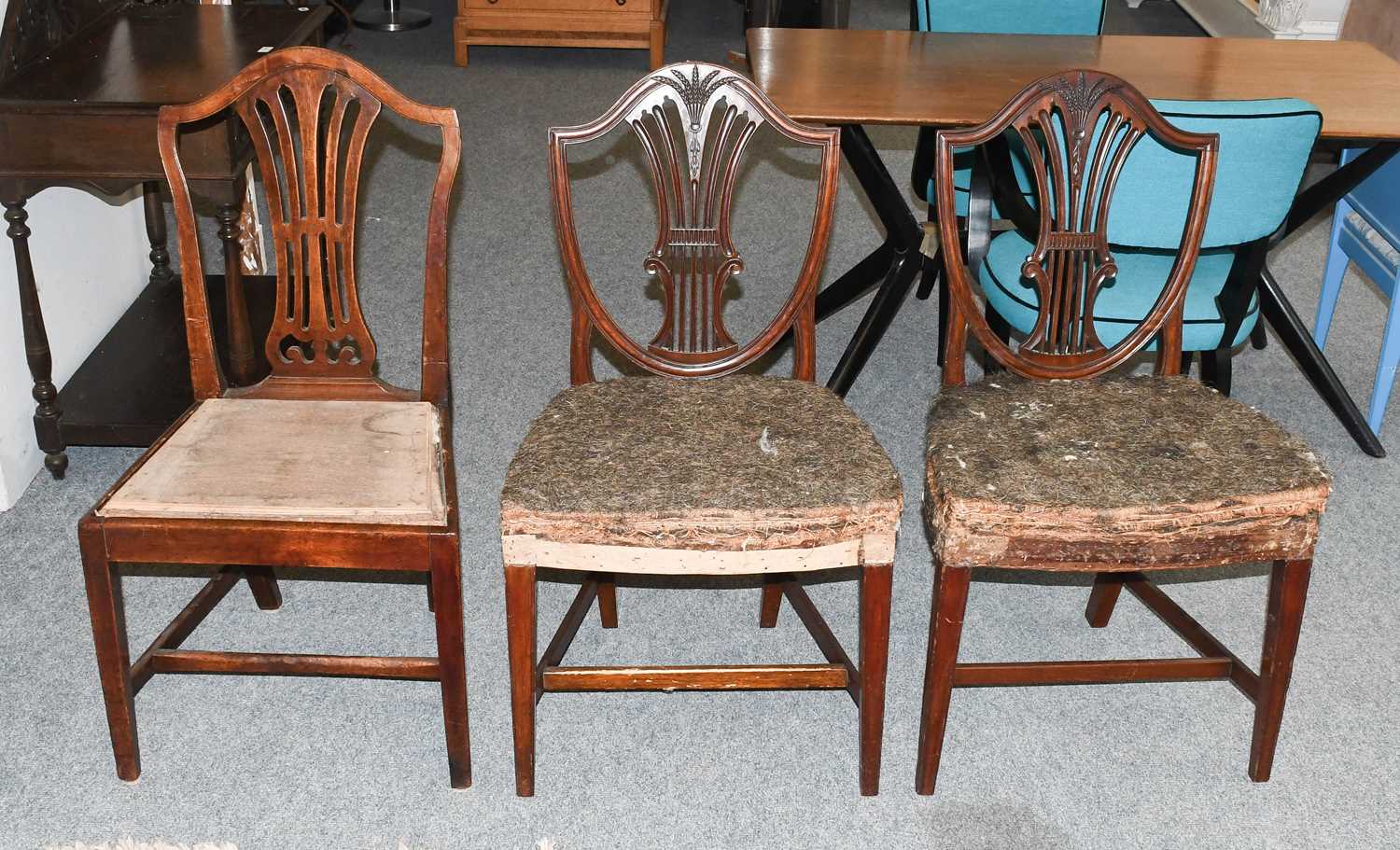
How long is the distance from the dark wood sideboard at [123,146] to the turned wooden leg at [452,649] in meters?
0.90

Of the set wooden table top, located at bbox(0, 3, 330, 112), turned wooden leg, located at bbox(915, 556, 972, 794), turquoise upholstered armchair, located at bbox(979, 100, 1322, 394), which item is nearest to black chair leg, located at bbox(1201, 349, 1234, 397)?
turquoise upholstered armchair, located at bbox(979, 100, 1322, 394)

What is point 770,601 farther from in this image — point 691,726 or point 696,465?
point 696,465

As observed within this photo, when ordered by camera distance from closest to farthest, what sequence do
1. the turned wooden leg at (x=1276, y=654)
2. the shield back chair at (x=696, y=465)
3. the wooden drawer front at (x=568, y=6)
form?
the shield back chair at (x=696, y=465)
the turned wooden leg at (x=1276, y=654)
the wooden drawer front at (x=568, y=6)

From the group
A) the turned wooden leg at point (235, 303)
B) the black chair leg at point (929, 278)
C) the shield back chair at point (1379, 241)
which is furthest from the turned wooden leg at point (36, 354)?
the shield back chair at point (1379, 241)

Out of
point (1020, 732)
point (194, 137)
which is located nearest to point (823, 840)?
point (1020, 732)

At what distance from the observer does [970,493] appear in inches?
69.8

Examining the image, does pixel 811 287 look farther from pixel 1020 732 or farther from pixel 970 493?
pixel 1020 732

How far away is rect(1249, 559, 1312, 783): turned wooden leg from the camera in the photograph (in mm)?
1860

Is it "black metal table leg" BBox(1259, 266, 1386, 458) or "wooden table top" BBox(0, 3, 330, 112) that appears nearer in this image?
"wooden table top" BBox(0, 3, 330, 112)

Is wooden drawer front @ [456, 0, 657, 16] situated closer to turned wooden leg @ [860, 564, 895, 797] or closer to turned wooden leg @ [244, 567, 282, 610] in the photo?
turned wooden leg @ [244, 567, 282, 610]

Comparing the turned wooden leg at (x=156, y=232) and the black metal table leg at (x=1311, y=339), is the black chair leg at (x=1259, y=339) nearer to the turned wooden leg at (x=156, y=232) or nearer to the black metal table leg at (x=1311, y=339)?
the black metal table leg at (x=1311, y=339)

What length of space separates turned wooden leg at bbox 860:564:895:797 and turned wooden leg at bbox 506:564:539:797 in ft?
1.42

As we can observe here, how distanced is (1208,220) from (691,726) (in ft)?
3.87

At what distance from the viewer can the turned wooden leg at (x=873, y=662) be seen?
1805 millimetres
